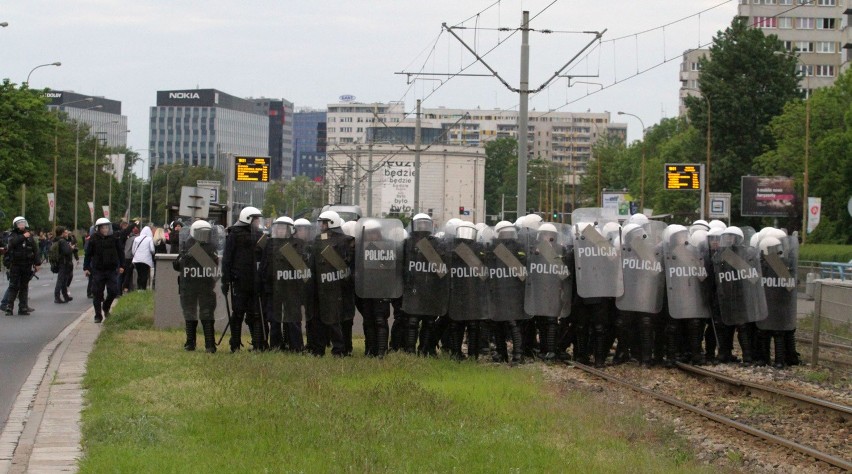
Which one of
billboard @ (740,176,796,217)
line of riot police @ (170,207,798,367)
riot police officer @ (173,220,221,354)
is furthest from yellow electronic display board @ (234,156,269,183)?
billboard @ (740,176,796,217)

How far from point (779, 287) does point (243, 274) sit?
7.05 m

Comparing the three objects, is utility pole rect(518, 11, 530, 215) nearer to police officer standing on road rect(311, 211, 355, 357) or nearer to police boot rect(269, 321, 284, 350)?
police boot rect(269, 321, 284, 350)

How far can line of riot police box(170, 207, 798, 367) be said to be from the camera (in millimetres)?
17250

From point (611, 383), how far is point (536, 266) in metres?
2.69

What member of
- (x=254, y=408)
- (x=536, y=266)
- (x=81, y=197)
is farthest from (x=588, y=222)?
(x=81, y=197)

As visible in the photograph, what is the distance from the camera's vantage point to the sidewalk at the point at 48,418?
940cm

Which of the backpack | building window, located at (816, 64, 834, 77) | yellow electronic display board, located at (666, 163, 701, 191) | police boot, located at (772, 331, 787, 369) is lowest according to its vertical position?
police boot, located at (772, 331, 787, 369)

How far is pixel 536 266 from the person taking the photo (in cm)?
1784

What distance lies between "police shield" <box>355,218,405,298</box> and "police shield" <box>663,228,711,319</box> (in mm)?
3521

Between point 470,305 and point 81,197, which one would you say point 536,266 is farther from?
point 81,197

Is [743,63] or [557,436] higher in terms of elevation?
[743,63]

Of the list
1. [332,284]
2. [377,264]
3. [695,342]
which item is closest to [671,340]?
[695,342]

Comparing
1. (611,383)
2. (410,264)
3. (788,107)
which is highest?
(788,107)

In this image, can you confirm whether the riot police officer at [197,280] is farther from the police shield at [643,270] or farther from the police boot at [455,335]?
the police shield at [643,270]
